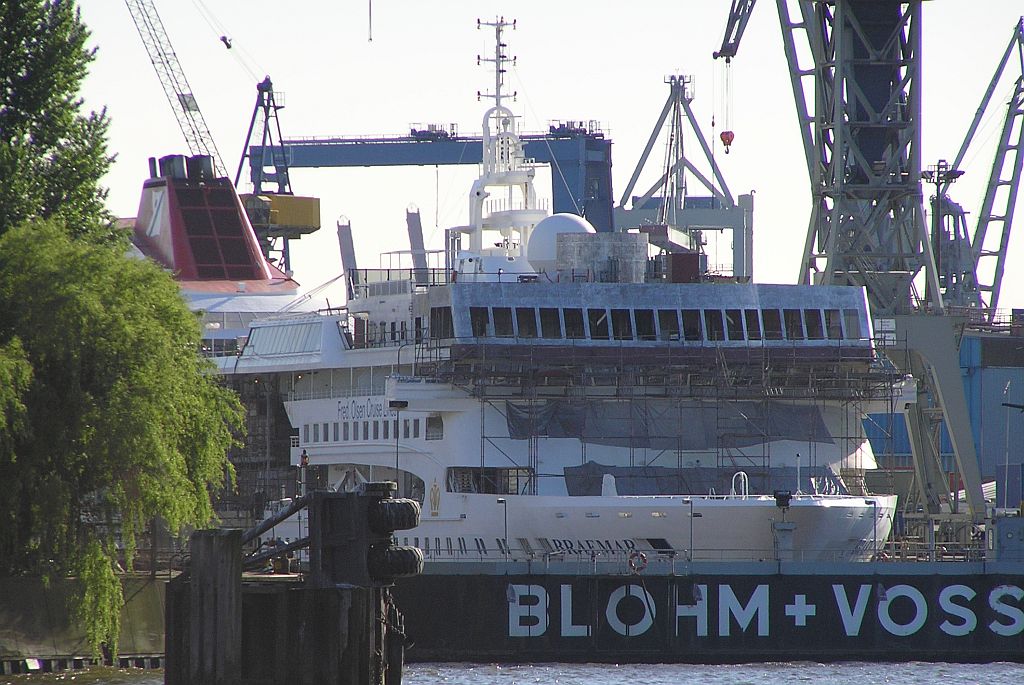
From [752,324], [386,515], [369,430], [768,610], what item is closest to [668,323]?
[752,324]

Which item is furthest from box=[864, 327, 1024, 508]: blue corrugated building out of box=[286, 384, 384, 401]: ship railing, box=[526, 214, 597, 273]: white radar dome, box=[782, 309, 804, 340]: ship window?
box=[782, 309, 804, 340]: ship window

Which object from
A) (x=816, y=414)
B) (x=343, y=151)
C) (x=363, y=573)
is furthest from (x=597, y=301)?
(x=343, y=151)

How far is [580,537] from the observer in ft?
178

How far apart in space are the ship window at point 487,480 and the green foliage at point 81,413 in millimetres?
13565

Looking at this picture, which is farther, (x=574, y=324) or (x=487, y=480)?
(x=574, y=324)

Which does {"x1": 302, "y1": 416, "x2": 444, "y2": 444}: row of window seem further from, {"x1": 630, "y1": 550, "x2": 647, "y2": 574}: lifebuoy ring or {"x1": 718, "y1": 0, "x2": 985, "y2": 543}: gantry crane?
{"x1": 718, "y1": 0, "x2": 985, "y2": 543}: gantry crane

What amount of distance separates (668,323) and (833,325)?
4920 millimetres

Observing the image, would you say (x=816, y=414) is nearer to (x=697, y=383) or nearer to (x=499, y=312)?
(x=697, y=383)

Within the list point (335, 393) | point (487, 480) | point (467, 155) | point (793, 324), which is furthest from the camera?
point (467, 155)

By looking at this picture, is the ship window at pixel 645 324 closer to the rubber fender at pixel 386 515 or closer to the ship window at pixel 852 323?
the ship window at pixel 852 323

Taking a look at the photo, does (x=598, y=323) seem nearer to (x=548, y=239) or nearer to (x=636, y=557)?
(x=548, y=239)

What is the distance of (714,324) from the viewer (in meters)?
59.2

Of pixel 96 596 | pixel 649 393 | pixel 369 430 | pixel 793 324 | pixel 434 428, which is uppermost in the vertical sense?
pixel 793 324

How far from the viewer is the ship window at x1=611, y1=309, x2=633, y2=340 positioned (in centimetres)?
5897
